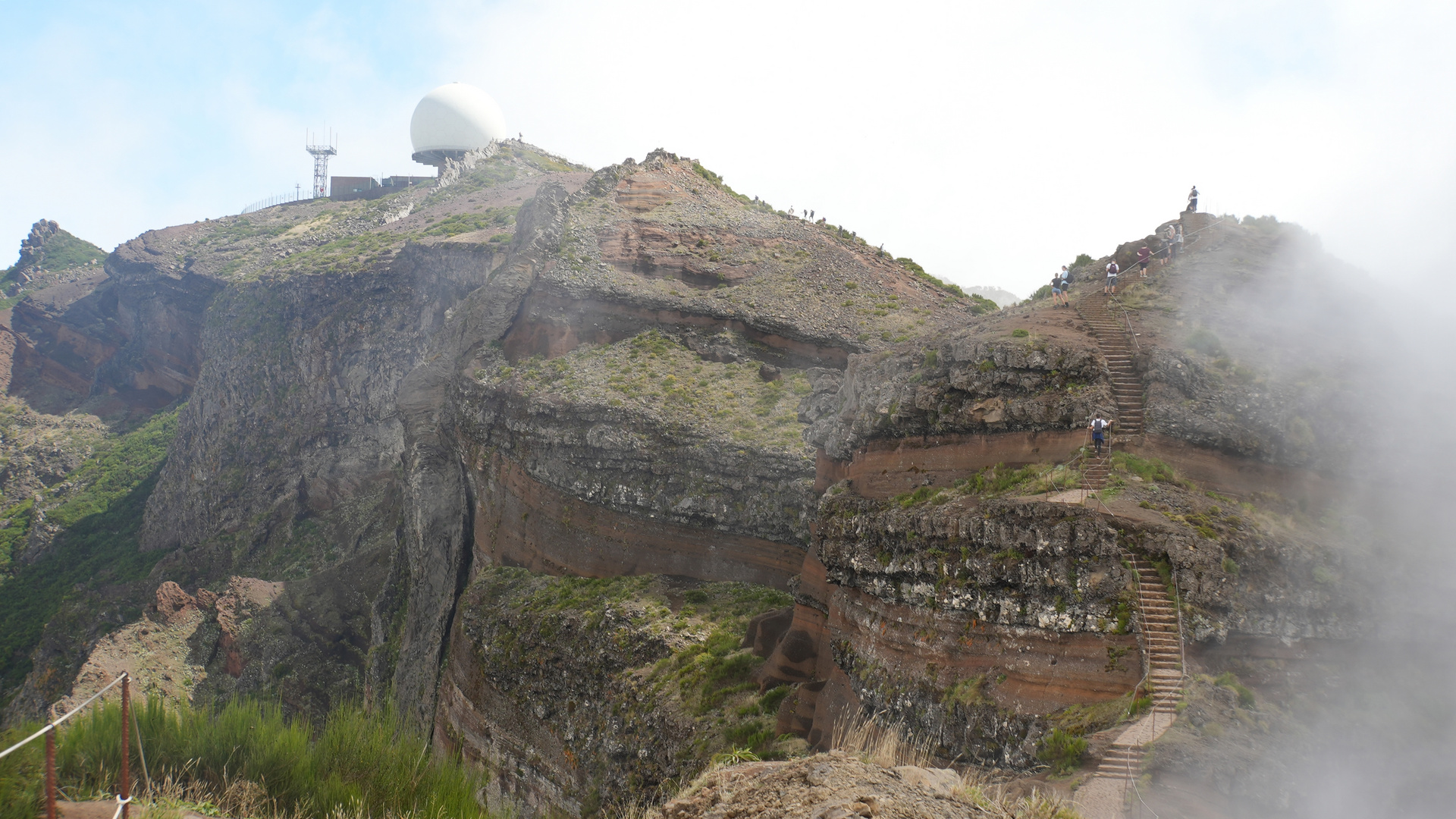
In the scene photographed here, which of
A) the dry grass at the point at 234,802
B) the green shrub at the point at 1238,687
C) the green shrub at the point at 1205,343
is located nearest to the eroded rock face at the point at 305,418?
the dry grass at the point at 234,802

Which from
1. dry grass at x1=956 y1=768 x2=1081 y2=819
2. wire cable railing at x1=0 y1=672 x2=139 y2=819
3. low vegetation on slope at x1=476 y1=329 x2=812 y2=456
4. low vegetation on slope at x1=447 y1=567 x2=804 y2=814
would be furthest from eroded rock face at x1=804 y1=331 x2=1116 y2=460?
wire cable railing at x1=0 y1=672 x2=139 y2=819

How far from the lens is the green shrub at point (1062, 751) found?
48.3 feet

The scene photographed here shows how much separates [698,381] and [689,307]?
5711mm

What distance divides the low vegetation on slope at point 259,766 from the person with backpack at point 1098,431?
14017 mm

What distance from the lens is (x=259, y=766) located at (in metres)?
17.1

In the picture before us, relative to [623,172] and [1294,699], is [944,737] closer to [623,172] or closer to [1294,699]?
[1294,699]

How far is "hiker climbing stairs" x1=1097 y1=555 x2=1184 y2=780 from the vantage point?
14117 millimetres

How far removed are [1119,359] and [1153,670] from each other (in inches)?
306

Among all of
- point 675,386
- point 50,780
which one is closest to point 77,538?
point 675,386

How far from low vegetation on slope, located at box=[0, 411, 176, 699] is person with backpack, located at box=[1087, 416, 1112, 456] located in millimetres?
64959

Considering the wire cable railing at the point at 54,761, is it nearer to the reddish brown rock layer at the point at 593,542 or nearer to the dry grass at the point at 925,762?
the dry grass at the point at 925,762

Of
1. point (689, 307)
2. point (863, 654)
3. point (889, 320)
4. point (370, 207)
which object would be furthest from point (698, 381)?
point (370, 207)

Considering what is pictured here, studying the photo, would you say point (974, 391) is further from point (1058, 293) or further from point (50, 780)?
point (50, 780)

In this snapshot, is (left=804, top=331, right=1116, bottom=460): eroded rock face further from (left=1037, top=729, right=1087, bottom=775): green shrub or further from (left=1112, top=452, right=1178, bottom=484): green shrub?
(left=1037, top=729, right=1087, bottom=775): green shrub
